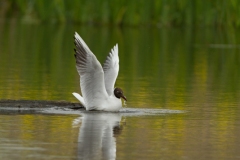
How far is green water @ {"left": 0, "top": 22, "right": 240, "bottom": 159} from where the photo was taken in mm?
10805

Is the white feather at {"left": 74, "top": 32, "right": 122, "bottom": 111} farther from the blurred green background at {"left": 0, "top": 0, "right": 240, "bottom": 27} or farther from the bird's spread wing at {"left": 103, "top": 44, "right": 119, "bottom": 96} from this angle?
the blurred green background at {"left": 0, "top": 0, "right": 240, "bottom": 27}

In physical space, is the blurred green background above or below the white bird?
above

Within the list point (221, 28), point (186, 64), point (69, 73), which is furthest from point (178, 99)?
point (221, 28)

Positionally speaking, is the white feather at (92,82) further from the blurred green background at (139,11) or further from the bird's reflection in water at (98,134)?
the blurred green background at (139,11)

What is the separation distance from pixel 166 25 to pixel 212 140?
2680 centimetres

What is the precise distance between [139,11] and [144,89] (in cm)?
1893

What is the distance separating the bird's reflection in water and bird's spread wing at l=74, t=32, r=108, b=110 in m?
0.27

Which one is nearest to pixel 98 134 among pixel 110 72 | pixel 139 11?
pixel 110 72

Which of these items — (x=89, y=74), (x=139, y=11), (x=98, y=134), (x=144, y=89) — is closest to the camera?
(x=98, y=134)

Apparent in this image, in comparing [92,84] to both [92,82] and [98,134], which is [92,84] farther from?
[98,134]

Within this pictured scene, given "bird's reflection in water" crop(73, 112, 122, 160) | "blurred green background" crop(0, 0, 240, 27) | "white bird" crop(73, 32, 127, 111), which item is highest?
"blurred green background" crop(0, 0, 240, 27)

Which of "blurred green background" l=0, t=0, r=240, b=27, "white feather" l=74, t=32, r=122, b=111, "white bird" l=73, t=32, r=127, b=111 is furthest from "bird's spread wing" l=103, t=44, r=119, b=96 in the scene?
"blurred green background" l=0, t=0, r=240, b=27

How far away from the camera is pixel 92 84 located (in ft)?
45.8

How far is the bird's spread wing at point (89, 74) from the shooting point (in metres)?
13.7
